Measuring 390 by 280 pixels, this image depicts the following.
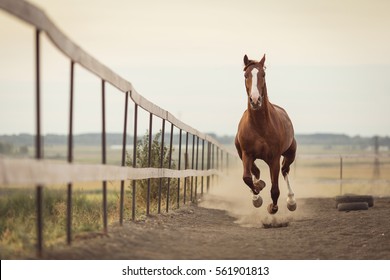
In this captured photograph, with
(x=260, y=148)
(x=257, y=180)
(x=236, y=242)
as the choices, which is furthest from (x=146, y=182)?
(x=236, y=242)

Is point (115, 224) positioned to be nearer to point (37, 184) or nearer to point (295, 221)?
point (37, 184)

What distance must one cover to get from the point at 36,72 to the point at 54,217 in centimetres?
528

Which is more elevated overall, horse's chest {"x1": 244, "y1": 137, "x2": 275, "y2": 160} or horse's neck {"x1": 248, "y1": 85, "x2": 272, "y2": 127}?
horse's neck {"x1": 248, "y1": 85, "x2": 272, "y2": 127}

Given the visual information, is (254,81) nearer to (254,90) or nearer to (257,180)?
(254,90)

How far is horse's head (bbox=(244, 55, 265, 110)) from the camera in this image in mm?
11787

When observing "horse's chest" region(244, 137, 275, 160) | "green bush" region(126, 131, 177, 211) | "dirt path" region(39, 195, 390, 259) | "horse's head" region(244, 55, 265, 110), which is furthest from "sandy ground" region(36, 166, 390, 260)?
"horse's head" region(244, 55, 265, 110)

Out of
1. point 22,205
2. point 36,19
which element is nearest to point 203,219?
point 22,205

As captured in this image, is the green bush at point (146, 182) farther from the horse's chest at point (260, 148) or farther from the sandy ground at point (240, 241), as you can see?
the horse's chest at point (260, 148)

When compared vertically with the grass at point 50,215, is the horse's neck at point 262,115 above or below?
above

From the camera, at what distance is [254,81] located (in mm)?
11766

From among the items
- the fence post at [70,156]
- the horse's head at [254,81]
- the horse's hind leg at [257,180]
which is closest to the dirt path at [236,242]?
the fence post at [70,156]

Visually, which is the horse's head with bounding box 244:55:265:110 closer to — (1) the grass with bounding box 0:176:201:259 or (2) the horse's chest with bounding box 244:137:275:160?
(2) the horse's chest with bounding box 244:137:275:160

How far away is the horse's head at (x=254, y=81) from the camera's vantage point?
11.8 m

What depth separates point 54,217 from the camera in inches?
456
